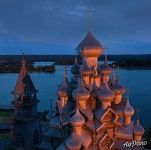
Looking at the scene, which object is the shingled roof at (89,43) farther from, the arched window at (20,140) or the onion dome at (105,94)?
the arched window at (20,140)

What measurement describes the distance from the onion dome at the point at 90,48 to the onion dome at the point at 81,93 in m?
1.09

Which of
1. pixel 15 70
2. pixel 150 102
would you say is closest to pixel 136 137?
pixel 150 102

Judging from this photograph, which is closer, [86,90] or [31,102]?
[86,90]

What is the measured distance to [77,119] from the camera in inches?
416

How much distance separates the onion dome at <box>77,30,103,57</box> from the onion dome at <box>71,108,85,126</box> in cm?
195

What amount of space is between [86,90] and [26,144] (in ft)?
15.0

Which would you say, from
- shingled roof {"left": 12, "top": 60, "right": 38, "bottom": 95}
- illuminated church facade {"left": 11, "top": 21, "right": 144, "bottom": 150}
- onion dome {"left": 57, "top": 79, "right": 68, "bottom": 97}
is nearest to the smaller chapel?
shingled roof {"left": 12, "top": 60, "right": 38, "bottom": 95}


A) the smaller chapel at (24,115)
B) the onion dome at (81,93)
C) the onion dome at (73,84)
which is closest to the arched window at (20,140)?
the smaller chapel at (24,115)

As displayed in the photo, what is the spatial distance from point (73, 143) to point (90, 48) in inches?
113

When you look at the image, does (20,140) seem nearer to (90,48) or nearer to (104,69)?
(104,69)

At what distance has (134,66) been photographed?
105000mm

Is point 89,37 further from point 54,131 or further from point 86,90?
point 54,131

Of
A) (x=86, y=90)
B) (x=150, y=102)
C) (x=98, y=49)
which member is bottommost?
(x=150, y=102)

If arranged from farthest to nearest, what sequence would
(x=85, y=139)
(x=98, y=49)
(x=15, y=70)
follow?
(x=15, y=70)
(x=98, y=49)
(x=85, y=139)
